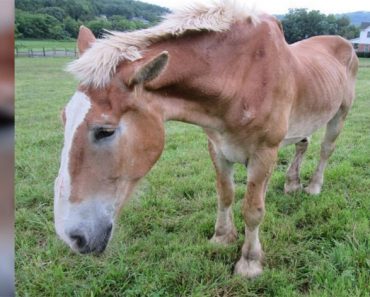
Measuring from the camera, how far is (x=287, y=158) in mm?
4898

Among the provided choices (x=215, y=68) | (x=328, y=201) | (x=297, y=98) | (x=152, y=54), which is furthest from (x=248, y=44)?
(x=328, y=201)

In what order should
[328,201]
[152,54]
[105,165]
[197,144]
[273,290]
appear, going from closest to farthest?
[105,165] < [152,54] < [273,290] < [328,201] < [197,144]

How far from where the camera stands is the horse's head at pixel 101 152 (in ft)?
5.43

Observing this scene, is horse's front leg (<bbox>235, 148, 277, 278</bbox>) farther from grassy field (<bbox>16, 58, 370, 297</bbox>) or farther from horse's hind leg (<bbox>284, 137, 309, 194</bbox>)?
horse's hind leg (<bbox>284, 137, 309, 194</bbox>)

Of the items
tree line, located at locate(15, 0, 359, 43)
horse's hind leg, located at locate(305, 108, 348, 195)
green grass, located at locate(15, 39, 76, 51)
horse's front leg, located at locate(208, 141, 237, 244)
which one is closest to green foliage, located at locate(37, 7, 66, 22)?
tree line, located at locate(15, 0, 359, 43)

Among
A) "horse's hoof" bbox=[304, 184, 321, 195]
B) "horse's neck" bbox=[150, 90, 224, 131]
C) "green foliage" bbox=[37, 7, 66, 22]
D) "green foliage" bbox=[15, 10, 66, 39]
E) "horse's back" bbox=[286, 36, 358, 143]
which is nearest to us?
"green foliage" bbox=[15, 10, 66, 39]

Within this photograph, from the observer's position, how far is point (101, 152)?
1.70 m

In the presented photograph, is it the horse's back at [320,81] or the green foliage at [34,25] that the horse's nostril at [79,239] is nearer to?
the green foliage at [34,25]

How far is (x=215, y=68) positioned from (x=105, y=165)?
2.83ft

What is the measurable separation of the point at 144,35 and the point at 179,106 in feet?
1.40

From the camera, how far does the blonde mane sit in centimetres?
171

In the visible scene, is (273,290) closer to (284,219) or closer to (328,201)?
(284,219)

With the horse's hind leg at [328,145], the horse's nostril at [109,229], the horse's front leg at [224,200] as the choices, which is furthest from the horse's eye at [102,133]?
the horse's hind leg at [328,145]

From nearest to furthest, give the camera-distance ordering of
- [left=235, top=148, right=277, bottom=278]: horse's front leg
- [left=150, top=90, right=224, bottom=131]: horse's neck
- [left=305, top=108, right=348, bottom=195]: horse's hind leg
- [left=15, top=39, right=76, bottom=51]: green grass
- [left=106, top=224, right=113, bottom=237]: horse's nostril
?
[left=15, top=39, right=76, bottom=51]: green grass, [left=106, top=224, right=113, bottom=237]: horse's nostril, [left=150, top=90, right=224, bottom=131]: horse's neck, [left=235, top=148, right=277, bottom=278]: horse's front leg, [left=305, top=108, right=348, bottom=195]: horse's hind leg
